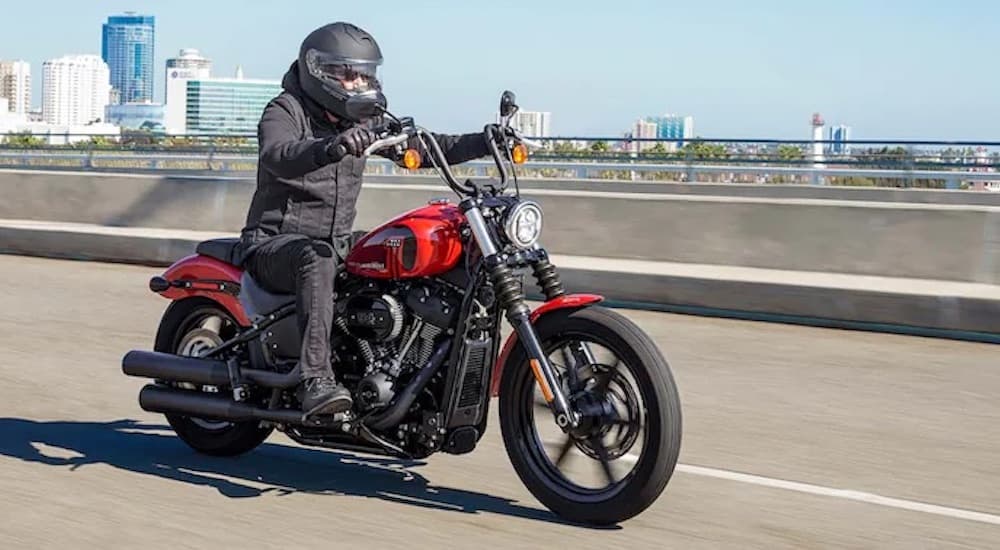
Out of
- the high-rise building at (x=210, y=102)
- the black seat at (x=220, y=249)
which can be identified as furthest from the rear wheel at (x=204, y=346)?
the high-rise building at (x=210, y=102)

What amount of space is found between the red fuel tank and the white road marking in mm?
966

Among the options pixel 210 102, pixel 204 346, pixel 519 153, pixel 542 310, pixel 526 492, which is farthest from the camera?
pixel 210 102

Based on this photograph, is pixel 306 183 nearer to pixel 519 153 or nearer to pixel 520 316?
pixel 519 153

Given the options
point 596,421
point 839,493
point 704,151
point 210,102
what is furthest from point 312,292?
point 210,102

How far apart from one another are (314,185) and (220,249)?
68 cm

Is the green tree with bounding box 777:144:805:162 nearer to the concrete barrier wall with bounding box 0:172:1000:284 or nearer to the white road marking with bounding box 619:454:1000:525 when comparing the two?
the concrete barrier wall with bounding box 0:172:1000:284

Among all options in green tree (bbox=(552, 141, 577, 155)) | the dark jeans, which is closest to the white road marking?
the dark jeans

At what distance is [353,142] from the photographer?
18.5 ft

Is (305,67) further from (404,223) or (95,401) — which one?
(95,401)

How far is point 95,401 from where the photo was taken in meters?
8.38

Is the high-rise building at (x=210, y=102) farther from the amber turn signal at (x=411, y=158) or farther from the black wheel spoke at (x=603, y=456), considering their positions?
the black wheel spoke at (x=603, y=456)

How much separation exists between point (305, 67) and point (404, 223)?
781 mm

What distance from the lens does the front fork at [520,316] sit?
5.75m

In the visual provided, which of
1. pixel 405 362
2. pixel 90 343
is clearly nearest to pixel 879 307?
pixel 90 343
